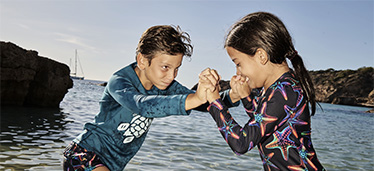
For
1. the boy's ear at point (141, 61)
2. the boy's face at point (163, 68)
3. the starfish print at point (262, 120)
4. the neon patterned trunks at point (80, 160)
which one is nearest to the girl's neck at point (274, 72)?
the starfish print at point (262, 120)

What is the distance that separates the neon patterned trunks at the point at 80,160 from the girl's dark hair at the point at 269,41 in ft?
4.44

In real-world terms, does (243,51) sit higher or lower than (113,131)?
higher

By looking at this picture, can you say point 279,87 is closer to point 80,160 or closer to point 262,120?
point 262,120

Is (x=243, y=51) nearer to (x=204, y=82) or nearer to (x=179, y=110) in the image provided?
(x=204, y=82)

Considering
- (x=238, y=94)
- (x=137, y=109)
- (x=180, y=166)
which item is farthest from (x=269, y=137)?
(x=180, y=166)

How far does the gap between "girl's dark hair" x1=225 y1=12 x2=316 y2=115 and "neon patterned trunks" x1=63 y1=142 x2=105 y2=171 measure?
1.35 meters

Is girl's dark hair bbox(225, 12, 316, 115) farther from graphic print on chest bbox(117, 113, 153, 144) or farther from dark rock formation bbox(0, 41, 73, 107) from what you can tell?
dark rock formation bbox(0, 41, 73, 107)

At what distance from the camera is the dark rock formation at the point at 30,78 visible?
11.6 m

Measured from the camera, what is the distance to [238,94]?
2.96 m

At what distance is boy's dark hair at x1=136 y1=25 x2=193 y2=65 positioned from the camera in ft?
8.49

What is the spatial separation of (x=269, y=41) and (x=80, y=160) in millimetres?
1678

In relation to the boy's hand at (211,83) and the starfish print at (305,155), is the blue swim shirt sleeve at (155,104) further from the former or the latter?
the starfish print at (305,155)

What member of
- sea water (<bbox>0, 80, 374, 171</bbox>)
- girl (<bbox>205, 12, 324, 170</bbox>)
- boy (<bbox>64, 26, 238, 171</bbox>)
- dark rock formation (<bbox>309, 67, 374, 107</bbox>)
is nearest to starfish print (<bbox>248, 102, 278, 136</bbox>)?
girl (<bbox>205, 12, 324, 170</bbox>)

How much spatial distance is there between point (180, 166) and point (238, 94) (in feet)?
11.3
